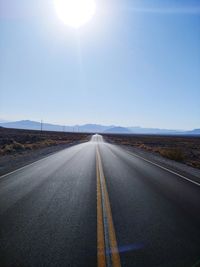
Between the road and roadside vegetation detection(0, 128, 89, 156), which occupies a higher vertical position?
roadside vegetation detection(0, 128, 89, 156)

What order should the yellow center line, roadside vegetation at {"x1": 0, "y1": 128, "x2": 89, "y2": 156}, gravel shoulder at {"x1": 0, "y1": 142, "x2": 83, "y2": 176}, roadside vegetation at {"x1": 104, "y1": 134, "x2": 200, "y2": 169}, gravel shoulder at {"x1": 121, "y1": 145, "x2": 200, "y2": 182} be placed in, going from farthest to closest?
roadside vegetation at {"x1": 0, "y1": 128, "x2": 89, "y2": 156}
roadside vegetation at {"x1": 104, "y1": 134, "x2": 200, "y2": 169}
gravel shoulder at {"x1": 0, "y1": 142, "x2": 83, "y2": 176}
gravel shoulder at {"x1": 121, "y1": 145, "x2": 200, "y2": 182}
the yellow center line

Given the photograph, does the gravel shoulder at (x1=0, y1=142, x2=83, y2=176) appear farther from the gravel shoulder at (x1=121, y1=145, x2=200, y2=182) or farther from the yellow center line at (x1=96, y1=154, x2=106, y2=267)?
the gravel shoulder at (x1=121, y1=145, x2=200, y2=182)

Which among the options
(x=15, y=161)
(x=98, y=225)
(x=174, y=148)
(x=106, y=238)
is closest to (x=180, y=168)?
(x=15, y=161)

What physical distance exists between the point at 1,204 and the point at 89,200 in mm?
2254

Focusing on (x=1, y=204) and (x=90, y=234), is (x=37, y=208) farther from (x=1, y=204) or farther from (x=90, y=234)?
(x=90, y=234)

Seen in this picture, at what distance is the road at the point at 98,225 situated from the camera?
11.9 feet

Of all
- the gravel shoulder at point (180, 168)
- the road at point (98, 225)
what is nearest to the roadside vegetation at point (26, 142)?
the gravel shoulder at point (180, 168)

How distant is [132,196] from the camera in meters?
7.23

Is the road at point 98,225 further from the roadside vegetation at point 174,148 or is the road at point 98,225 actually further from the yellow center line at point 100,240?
the roadside vegetation at point 174,148

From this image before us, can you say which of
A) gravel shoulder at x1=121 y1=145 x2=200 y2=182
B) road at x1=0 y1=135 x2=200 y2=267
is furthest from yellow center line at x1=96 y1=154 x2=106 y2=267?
gravel shoulder at x1=121 y1=145 x2=200 y2=182

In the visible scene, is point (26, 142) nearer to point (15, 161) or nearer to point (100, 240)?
point (15, 161)

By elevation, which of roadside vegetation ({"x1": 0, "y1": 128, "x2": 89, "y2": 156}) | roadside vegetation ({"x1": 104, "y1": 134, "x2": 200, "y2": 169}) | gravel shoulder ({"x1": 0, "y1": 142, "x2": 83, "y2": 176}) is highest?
roadside vegetation ({"x1": 0, "y1": 128, "x2": 89, "y2": 156})

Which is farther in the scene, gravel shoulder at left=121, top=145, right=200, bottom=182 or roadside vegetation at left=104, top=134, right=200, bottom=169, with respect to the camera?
roadside vegetation at left=104, top=134, right=200, bottom=169

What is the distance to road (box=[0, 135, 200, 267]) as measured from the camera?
3615mm
